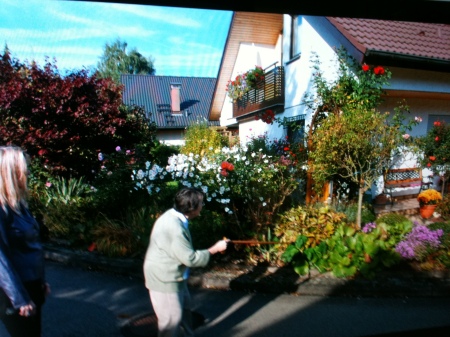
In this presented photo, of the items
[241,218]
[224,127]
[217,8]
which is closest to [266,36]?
[224,127]

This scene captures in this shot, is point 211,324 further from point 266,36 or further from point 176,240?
point 266,36

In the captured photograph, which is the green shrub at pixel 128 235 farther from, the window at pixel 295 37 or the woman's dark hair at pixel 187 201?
the window at pixel 295 37

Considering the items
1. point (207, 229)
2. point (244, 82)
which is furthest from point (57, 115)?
point (244, 82)

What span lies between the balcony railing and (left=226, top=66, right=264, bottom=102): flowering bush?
0.18 m

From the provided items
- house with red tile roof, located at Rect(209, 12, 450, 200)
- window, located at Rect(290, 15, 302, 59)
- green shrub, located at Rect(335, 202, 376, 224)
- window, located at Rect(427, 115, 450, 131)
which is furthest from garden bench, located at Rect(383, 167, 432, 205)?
window, located at Rect(290, 15, 302, 59)

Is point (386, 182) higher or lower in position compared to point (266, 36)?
lower

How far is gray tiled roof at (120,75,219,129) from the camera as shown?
62.2 feet

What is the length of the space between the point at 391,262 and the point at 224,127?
14458mm

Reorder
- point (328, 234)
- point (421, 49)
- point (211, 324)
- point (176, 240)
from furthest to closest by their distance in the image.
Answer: point (421, 49) < point (328, 234) < point (211, 324) < point (176, 240)

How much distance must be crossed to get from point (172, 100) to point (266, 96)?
9.08 meters

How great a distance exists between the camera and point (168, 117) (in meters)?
20.2

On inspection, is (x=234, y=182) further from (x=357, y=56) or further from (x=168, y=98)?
(x=168, y=98)

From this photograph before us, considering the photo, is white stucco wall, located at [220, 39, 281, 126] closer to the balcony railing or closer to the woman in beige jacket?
the balcony railing

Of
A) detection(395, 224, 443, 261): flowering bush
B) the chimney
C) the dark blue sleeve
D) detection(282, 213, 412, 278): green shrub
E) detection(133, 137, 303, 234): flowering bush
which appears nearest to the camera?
the dark blue sleeve
